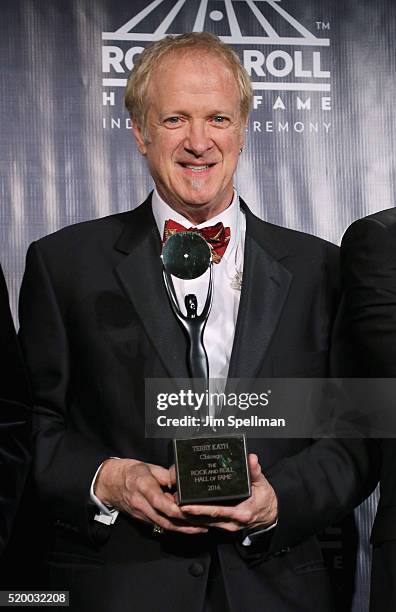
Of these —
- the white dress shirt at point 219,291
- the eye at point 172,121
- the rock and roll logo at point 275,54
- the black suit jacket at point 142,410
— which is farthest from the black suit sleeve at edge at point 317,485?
the rock and roll logo at point 275,54

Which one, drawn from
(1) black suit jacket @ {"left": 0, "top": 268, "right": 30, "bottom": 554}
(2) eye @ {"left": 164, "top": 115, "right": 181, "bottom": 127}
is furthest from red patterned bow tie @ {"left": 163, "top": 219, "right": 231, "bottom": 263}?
(1) black suit jacket @ {"left": 0, "top": 268, "right": 30, "bottom": 554}

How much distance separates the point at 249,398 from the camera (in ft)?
7.59

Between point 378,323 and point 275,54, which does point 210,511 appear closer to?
point 378,323

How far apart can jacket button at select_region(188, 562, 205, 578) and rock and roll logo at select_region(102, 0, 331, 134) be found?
128 cm

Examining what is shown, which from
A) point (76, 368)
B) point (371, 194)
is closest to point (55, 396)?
point (76, 368)

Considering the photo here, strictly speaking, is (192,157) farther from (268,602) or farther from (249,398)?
(268,602)

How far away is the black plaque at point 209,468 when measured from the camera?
6.48 ft

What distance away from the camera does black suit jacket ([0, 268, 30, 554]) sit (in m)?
2.18

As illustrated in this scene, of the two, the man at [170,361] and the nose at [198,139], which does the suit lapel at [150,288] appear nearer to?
the man at [170,361]

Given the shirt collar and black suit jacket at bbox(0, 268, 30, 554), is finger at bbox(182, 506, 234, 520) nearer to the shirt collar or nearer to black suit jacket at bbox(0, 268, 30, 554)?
black suit jacket at bbox(0, 268, 30, 554)

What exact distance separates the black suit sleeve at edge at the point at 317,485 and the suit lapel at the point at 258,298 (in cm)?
19

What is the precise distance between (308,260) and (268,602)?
833 millimetres

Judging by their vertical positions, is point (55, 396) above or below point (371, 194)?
below

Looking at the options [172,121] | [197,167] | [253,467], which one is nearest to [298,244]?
[197,167]
